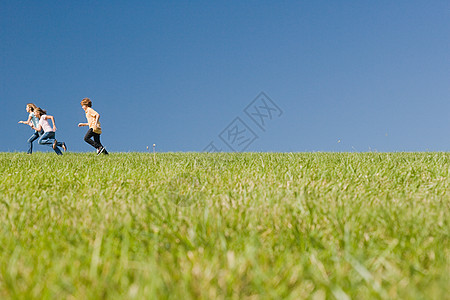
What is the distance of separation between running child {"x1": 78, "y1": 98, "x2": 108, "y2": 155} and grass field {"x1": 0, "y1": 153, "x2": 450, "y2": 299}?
356 inches

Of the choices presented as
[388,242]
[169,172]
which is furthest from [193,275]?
[169,172]

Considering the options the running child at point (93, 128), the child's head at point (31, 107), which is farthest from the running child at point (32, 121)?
the running child at point (93, 128)

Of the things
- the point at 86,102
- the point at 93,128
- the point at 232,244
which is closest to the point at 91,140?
the point at 93,128

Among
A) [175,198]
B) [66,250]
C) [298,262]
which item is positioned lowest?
[298,262]

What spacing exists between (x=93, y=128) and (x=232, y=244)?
12199 millimetres

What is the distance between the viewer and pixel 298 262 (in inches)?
70.3

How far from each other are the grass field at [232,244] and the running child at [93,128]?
905 centimetres

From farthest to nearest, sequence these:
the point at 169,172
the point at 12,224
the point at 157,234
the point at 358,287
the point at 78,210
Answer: the point at 169,172 → the point at 78,210 → the point at 12,224 → the point at 157,234 → the point at 358,287

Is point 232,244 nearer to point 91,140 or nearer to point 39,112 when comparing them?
point 91,140

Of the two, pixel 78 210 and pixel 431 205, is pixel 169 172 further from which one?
pixel 431 205

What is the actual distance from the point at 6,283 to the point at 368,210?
7.19ft

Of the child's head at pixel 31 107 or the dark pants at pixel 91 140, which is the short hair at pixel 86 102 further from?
the child's head at pixel 31 107

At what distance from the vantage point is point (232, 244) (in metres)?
2.04

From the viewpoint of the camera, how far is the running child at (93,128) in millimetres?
13227
